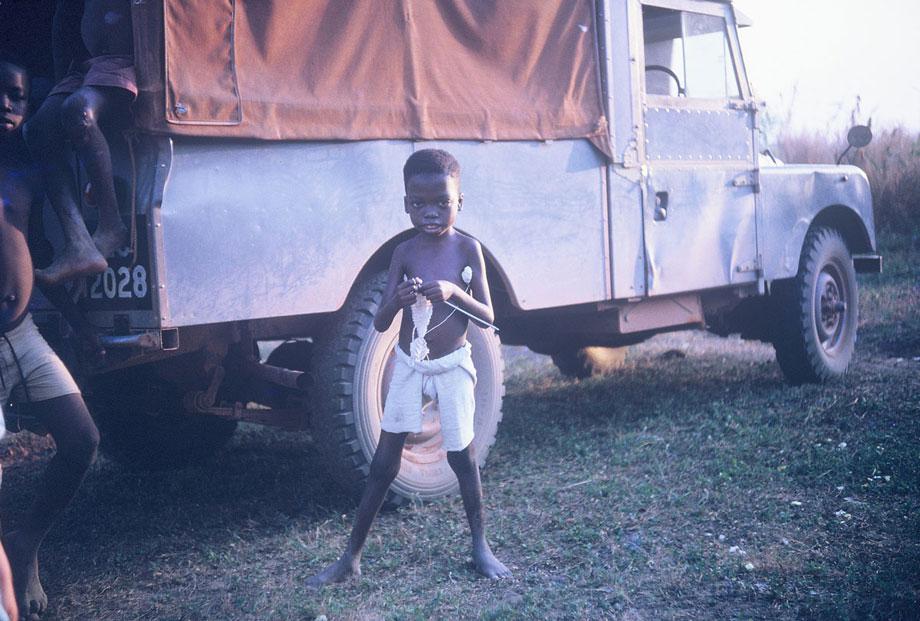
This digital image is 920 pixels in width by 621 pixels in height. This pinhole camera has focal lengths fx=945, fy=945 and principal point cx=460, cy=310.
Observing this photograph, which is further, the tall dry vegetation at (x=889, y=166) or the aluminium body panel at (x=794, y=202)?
the tall dry vegetation at (x=889, y=166)

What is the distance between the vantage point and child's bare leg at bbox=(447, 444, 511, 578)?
3.47 metres

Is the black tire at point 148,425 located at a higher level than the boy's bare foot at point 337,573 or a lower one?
higher

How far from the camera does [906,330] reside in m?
8.31

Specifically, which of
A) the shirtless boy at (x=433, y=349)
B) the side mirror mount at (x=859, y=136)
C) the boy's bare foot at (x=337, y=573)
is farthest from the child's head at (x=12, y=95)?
the side mirror mount at (x=859, y=136)

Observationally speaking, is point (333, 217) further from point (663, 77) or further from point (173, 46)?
point (663, 77)

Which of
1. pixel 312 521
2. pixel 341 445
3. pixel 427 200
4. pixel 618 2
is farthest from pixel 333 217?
pixel 618 2

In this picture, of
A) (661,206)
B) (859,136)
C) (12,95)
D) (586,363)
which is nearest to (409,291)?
(12,95)

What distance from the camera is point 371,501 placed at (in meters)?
3.42

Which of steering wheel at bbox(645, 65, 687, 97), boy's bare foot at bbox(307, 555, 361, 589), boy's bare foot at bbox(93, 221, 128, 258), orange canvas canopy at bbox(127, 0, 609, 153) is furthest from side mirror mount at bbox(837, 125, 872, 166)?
boy's bare foot at bbox(93, 221, 128, 258)

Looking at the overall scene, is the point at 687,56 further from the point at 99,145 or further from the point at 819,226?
the point at 99,145

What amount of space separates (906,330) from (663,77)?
4065 millimetres

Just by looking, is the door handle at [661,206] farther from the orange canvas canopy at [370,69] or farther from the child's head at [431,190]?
the child's head at [431,190]

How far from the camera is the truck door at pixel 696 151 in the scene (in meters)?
5.36

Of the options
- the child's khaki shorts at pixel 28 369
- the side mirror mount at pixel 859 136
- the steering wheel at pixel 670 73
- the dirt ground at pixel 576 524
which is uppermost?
the steering wheel at pixel 670 73
